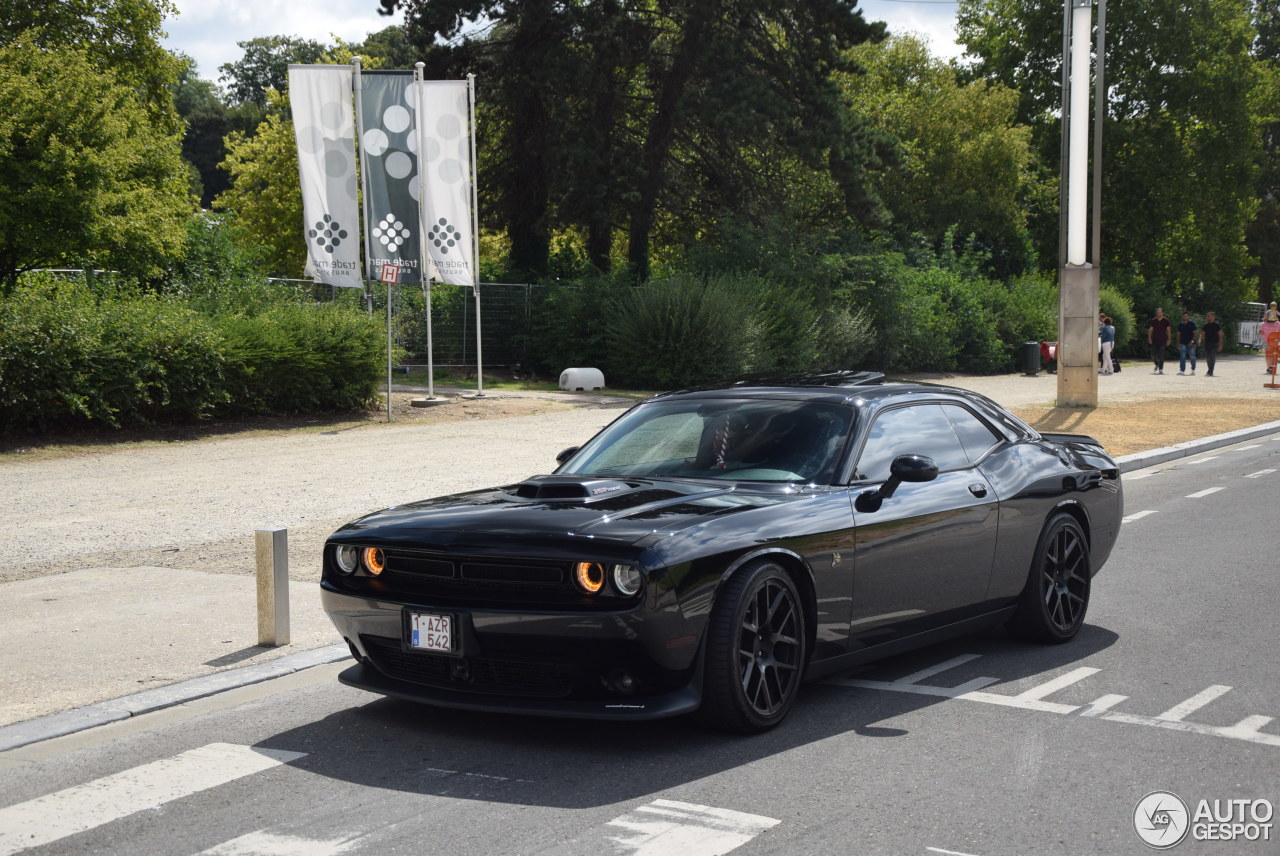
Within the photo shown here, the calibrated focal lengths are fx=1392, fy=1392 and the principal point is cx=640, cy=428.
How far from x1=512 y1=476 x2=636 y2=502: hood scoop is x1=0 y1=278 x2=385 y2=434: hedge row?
13701 millimetres

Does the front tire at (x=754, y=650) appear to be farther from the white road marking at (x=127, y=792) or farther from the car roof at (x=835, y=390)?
the white road marking at (x=127, y=792)

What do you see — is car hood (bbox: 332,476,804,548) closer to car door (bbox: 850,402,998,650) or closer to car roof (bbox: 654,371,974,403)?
car door (bbox: 850,402,998,650)

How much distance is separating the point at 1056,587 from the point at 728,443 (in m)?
Answer: 2.05

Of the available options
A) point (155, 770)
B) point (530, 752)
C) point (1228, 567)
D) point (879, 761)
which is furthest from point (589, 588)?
point (1228, 567)

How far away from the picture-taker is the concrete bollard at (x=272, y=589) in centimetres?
730

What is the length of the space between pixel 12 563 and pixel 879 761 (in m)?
7.36

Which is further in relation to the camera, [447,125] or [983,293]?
[983,293]

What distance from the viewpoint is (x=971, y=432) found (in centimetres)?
715

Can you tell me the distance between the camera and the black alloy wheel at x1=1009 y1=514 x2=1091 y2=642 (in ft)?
23.2

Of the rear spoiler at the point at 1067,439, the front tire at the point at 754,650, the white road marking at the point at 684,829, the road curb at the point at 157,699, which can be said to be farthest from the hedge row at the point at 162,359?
the white road marking at the point at 684,829

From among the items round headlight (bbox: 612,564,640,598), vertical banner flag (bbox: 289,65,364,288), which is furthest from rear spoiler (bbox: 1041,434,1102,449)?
vertical banner flag (bbox: 289,65,364,288)

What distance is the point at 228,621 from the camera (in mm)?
7988

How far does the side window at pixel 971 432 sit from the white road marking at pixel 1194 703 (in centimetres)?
153

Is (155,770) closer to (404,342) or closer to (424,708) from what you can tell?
(424,708)
